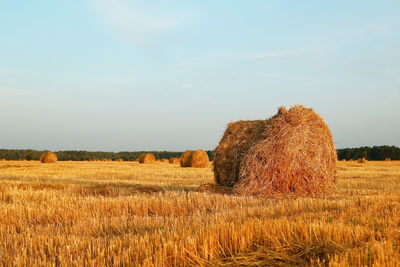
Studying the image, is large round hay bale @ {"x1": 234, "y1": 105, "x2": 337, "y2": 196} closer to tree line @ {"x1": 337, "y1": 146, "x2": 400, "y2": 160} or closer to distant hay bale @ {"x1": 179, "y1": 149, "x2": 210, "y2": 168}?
distant hay bale @ {"x1": 179, "y1": 149, "x2": 210, "y2": 168}

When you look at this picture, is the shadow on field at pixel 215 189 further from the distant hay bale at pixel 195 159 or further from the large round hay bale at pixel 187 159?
the large round hay bale at pixel 187 159

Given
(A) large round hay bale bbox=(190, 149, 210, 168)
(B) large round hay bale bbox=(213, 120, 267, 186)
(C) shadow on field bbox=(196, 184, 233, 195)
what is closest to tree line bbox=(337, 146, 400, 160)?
(A) large round hay bale bbox=(190, 149, 210, 168)

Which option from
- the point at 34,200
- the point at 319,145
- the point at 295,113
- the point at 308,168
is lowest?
the point at 34,200

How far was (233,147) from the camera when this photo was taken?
9750mm

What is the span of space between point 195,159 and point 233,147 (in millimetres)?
15513

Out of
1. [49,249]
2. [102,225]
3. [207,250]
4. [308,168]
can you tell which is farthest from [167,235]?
[308,168]

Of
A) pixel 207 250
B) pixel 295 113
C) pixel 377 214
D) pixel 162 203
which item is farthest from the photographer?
pixel 295 113

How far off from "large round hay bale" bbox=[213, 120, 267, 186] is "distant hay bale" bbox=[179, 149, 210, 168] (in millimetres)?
14857

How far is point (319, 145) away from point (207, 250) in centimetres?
636

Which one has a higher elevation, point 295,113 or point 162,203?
point 295,113

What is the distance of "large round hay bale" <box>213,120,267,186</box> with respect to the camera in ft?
30.6

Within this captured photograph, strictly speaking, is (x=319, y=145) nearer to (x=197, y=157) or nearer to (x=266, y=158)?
(x=266, y=158)

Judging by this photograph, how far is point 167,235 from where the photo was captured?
3.46 meters

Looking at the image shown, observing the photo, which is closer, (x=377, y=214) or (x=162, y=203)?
(x=377, y=214)
